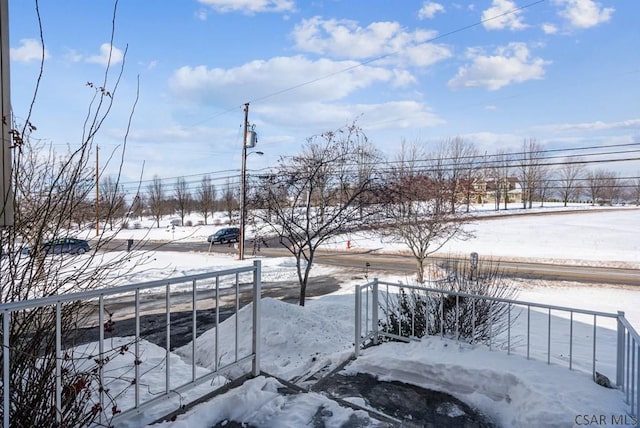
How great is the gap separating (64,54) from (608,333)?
8.57 meters

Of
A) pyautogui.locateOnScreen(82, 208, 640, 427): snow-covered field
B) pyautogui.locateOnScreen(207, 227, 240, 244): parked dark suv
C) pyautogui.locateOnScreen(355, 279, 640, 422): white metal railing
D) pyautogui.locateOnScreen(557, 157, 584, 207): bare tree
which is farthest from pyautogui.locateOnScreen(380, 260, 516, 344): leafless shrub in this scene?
pyautogui.locateOnScreen(557, 157, 584, 207): bare tree

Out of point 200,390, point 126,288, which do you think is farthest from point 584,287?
point 126,288

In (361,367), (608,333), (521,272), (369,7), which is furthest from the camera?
(521,272)

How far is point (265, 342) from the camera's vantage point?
5488 millimetres

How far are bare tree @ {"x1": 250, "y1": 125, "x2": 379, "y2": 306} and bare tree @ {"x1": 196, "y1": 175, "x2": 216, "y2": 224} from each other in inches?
1584

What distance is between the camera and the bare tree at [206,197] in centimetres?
4825

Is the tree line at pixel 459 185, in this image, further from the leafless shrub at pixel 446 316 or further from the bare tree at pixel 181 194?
the leafless shrub at pixel 446 316

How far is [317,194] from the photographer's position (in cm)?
861

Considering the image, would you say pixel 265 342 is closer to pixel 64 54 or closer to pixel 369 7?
pixel 64 54

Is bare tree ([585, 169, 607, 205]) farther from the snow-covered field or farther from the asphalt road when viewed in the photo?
the snow-covered field

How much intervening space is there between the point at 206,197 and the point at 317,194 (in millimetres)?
42957

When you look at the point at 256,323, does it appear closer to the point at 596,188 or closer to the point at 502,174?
the point at 502,174

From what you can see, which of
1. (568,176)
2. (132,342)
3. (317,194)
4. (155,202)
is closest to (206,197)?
(155,202)

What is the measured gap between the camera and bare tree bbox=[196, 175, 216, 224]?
4825 cm
